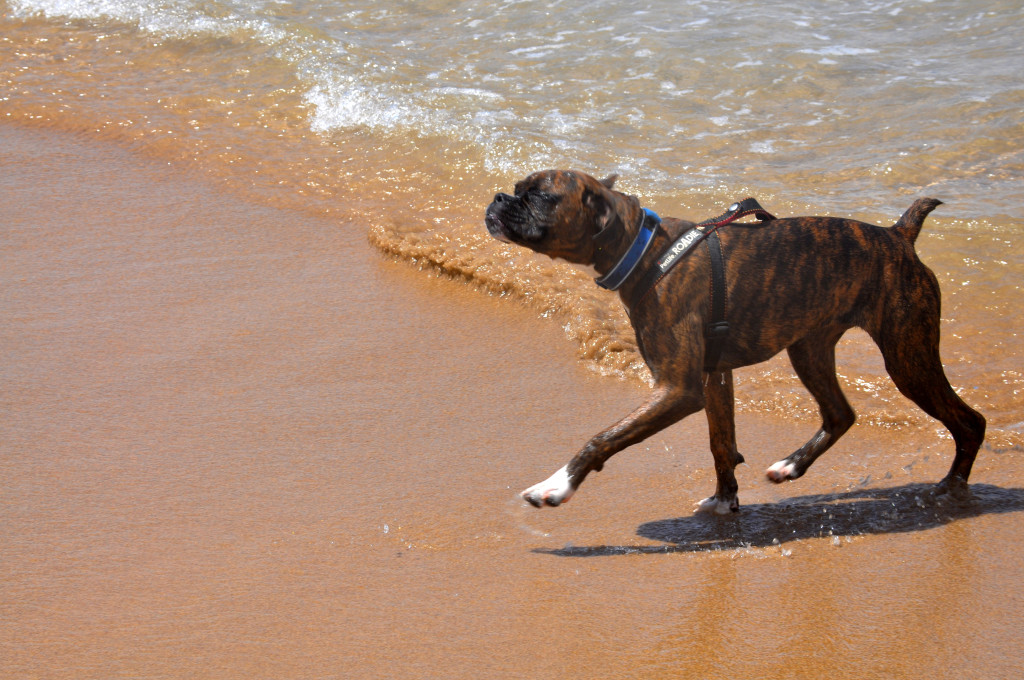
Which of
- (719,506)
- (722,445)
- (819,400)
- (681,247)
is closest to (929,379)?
(819,400)

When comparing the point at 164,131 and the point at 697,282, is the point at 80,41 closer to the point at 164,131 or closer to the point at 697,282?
the point at 164,131

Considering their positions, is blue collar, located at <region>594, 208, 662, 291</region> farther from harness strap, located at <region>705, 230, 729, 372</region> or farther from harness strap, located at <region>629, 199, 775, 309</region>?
harness strap, located at <region>705, 230, 729, 372</region>

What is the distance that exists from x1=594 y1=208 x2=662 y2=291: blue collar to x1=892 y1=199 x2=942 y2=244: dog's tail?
1.11 metres

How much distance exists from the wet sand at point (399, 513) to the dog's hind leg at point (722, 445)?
111 mm

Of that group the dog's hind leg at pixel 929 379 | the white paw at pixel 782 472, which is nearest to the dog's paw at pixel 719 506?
the white paw at pixel 782 472

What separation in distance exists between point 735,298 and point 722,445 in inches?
25.3

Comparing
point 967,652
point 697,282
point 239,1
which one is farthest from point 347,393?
point 239,1

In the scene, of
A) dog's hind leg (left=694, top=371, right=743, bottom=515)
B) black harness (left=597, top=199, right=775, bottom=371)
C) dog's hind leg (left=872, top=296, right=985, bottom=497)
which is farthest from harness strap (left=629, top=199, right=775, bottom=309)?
dog's hind leg (left=872, top=296, right=985, bottom=497)

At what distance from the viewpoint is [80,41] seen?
11750mm

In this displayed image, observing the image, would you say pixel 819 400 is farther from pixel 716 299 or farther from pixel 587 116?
pixel 587 116

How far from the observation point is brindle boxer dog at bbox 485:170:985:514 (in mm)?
4262

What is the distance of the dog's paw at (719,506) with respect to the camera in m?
4.52

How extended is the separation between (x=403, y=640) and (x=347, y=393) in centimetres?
215

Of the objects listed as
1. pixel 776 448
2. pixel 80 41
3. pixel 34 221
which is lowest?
pixel 776 448
